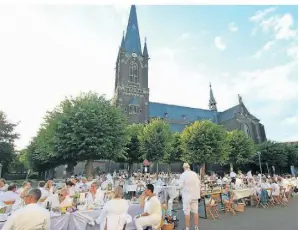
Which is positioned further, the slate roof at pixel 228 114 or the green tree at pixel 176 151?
the slate roof at pixel 228 114

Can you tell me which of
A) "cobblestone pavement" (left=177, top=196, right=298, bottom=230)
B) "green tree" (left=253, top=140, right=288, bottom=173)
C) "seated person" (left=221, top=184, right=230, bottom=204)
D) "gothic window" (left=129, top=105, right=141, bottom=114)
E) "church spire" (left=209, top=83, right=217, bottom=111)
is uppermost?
"church spire" (left=209, top=83, right=217, bottom=111)

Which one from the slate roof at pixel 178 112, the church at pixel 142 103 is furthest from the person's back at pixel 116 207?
the slate roof at pixel 178 112

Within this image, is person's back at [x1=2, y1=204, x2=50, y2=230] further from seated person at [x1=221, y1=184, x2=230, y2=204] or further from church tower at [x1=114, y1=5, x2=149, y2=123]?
church tower at [x1=114, y1=5, x2=149, y2=123]

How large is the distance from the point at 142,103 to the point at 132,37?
17.6 m

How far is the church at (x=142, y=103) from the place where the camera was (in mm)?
46500

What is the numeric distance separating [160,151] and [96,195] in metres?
23.7

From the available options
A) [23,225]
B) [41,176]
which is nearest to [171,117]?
[41,176]

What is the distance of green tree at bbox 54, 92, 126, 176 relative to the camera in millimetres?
21022

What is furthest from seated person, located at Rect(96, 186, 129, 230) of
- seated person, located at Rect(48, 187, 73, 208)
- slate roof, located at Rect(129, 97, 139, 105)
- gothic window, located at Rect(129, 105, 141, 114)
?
slate roof, located at Rect(129, 97, 139, 105)

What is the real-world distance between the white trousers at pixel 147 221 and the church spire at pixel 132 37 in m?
49.0

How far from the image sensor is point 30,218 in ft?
11.3

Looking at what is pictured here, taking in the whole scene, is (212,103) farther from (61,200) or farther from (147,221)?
(147,221)

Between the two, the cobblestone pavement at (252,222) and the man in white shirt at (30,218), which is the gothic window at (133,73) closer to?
the cobblestone pavement at (252,222)

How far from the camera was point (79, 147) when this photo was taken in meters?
20.8
